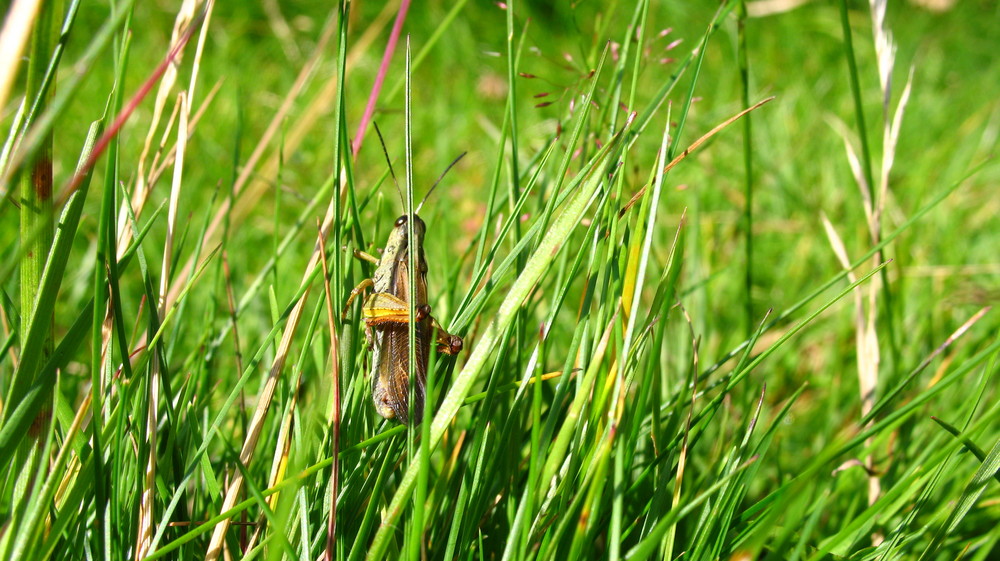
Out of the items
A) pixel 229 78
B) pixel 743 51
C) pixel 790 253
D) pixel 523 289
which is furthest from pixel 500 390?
pixel 229 78

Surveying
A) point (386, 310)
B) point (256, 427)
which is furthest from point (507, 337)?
point (256, 427)

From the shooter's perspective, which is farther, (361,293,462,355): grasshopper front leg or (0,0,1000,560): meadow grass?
(361,293,462,355): grasshopper front leg

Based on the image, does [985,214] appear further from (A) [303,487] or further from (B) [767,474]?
(A) [303,487]

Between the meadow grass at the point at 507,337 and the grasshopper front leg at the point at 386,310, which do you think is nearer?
the meadow grass at the point at 507,337

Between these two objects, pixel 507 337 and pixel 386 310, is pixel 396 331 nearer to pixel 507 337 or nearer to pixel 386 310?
pixel 386 310

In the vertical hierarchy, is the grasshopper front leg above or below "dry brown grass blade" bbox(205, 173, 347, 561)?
above

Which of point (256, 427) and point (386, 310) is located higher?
point (386, 310)
